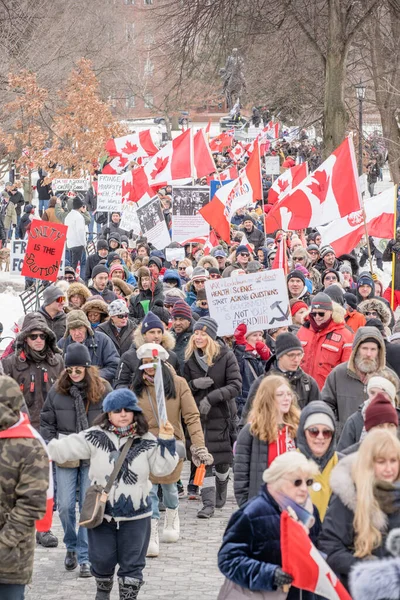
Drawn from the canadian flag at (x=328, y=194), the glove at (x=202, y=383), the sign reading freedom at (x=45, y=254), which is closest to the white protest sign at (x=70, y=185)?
the canadian flag at (x=328, y=194)

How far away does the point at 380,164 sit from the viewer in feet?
162

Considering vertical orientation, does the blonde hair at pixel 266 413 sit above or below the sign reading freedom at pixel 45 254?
below

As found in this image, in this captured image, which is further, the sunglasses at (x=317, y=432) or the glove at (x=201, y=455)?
the glove at (x=201, y=455)

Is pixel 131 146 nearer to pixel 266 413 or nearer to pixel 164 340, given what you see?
pixel 164 340

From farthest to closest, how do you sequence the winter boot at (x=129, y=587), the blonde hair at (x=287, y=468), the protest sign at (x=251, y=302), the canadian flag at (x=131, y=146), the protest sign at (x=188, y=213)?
the canadian flag at (x=131, y=146)
the protest sign at (x=188, y=213)
the protest sign at (x=251, y=302)
the winter boot at (x=129, y=587)
the blonde hair at (x=287, y=468)

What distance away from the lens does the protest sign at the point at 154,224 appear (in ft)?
58.6

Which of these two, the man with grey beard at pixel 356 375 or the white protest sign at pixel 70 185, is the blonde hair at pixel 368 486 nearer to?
the man with grey beard at pixel 356 375

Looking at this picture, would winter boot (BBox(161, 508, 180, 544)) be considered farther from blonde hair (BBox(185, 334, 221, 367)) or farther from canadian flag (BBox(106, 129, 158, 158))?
canadian flag (BBox(106, 129, 158, 158))

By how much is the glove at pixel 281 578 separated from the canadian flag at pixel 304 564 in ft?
0.05

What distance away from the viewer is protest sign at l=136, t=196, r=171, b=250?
58.6ft

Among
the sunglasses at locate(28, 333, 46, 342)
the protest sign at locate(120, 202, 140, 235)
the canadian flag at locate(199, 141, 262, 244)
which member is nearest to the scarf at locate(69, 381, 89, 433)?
the sunglasses at locate(28, 333, 46, 342)

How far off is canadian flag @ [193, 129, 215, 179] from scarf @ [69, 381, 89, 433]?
13.3 metres

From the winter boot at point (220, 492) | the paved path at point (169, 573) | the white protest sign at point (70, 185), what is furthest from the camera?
the white protest sign at point (70, 185)

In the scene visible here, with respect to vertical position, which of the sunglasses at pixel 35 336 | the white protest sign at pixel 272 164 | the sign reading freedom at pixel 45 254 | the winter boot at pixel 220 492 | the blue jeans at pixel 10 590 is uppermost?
the white protest sign at pixel 272 164
